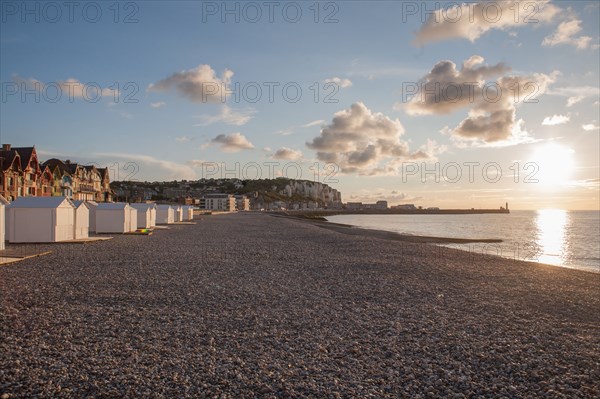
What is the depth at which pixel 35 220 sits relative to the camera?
29.8 metres

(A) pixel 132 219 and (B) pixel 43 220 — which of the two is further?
(A) pixel 132 219

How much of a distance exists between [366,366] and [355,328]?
2.49 m

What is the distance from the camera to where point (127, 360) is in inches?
315

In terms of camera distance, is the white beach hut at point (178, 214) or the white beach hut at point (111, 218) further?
the white beach hut at point (178, 214)

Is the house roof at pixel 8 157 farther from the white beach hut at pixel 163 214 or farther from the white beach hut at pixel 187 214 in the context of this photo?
the white beach hut at pixel 187 214

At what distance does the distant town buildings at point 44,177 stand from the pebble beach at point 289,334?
113 feet

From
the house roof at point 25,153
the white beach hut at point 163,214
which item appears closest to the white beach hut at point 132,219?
the white beach hut at point 163,214

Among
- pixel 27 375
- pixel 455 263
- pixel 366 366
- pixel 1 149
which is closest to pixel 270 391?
pixel 366 366

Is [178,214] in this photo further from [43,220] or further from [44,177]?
[43,220]

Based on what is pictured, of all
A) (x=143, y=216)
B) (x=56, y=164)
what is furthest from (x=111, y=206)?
(x=56, y=164)

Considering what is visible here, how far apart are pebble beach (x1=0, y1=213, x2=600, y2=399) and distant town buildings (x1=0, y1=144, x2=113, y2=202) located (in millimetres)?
34512

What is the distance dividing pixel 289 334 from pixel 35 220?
2654cm

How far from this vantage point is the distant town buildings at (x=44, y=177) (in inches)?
2083

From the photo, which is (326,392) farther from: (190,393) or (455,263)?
(455,263)
